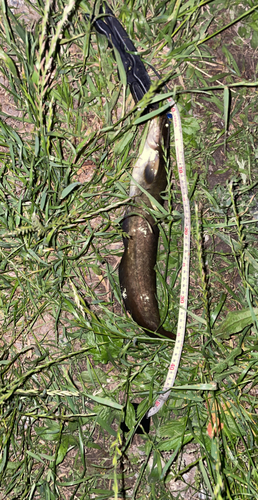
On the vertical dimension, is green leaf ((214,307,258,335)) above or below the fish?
below

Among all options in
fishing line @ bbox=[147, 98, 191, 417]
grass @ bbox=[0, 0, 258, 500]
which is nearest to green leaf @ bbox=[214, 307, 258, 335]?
grass @ bbox=[0, 0, 258, 500]

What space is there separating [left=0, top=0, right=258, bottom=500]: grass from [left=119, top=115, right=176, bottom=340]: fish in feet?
0.33

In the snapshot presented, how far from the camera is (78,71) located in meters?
2.94

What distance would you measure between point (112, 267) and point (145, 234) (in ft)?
1.32

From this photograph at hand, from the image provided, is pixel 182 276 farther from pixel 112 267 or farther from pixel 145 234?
pixel 112 267

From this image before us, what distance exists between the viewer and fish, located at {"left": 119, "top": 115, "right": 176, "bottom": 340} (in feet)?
9.35

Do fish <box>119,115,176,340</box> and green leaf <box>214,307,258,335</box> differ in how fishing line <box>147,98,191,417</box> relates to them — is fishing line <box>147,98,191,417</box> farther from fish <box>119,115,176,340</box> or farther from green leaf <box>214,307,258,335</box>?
green leaf <box>214,307,258,335</box>

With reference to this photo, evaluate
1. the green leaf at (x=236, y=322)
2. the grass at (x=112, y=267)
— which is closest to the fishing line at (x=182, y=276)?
the grass at (x=112, y=267)

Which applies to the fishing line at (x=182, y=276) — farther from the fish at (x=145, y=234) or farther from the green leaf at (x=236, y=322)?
the green leaf at (x=236, y=322)

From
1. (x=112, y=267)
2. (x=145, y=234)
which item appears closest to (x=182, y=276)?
(x=145, y=234)

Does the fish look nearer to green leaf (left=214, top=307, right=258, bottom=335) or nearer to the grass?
the grass

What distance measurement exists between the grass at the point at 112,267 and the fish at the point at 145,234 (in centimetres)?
10

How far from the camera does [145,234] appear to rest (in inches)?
113

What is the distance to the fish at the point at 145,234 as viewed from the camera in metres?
2.85
